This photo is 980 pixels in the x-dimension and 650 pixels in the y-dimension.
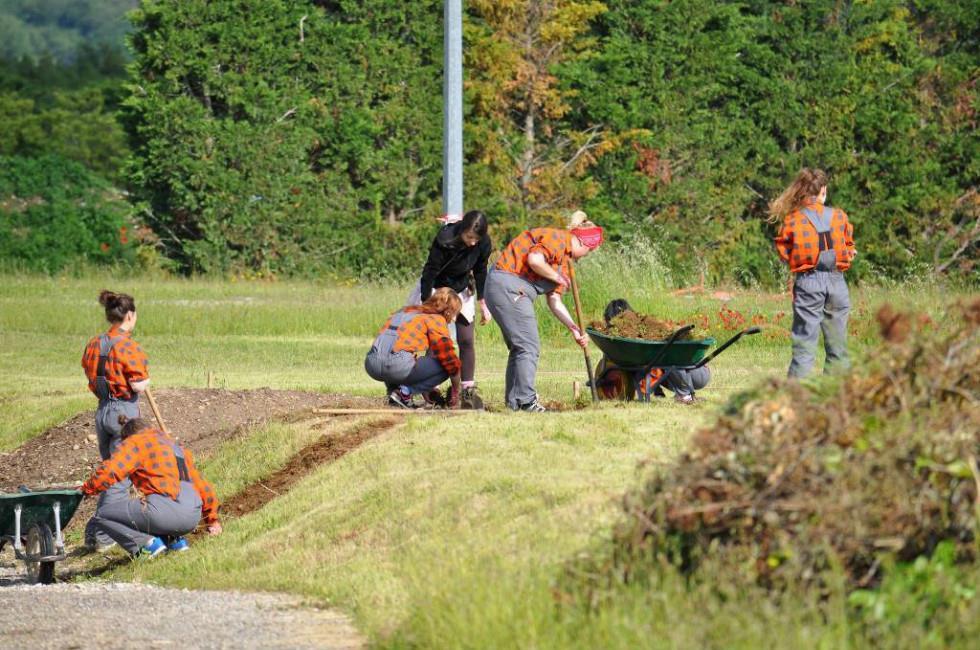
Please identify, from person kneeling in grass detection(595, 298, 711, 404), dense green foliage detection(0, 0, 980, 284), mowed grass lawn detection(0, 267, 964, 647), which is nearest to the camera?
mowed grass lawn detection(0, 267, 964, 647)

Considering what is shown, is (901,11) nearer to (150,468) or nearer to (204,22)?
(204,22)

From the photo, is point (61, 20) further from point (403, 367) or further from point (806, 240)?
point (806, 240)

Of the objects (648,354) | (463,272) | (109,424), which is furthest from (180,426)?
(648,354)

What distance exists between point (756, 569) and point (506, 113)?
2413 cm

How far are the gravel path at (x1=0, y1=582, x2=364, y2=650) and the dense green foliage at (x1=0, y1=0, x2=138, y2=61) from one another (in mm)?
175299

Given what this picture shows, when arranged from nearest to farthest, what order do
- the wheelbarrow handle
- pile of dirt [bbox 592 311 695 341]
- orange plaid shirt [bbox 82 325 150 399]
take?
the wheelbarrow handle < orange plaid shirt [bbox 82 325 150 399] < pile of dirt [bbox 592 311 695 341]

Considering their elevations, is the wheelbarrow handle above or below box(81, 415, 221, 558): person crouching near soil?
above

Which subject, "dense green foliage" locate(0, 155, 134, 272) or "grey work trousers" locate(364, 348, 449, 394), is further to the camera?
"dense green foliage" locate(0, 155, 134, 272)

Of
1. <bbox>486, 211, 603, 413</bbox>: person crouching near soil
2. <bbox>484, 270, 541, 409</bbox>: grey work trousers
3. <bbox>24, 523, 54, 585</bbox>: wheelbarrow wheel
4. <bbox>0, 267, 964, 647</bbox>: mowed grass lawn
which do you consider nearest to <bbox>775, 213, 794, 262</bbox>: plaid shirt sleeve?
<bbox>0, 267, 964, 647</bbox>: mowed grass lawn

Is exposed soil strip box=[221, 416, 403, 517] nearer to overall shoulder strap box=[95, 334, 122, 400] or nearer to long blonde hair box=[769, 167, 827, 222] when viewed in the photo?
overall shoulder strap box=[95, 334, 122, 400]

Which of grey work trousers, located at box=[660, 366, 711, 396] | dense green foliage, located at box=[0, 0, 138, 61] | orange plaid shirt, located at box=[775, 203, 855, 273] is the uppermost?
dense green foliage, located at box=[0, 0, 138, 61]

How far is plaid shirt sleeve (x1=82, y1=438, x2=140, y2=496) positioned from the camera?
35.5 feet

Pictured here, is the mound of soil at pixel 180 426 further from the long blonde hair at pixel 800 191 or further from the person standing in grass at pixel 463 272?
the long blonde hair at pixel 800 191

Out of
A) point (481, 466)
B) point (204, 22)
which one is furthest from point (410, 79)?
point (481, 466)
